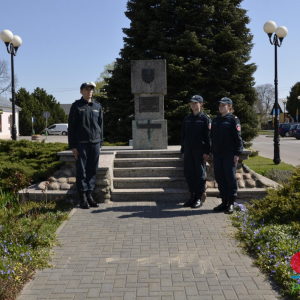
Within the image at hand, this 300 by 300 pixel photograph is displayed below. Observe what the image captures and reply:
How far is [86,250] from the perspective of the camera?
15.4 ft

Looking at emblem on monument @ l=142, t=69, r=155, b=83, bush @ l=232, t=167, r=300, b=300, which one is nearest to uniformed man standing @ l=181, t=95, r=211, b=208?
bush @ l=232, t=167, r=300, b=300

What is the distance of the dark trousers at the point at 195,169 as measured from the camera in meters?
6.80

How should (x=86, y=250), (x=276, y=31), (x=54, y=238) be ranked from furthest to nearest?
(x=276, y=31) < (x=54, y=238) < (x=86, y=250)

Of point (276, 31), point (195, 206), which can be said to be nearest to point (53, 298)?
point (195, 206)

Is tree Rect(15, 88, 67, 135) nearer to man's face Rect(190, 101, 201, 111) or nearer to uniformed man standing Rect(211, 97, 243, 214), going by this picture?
man's face Rect(190, 101, 201, 111)

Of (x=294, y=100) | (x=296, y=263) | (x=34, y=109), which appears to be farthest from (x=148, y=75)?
(x=294, y=100)

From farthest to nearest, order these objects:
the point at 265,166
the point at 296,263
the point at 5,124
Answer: the point at 5,124 → the point at 265,166 → the point at 296,263

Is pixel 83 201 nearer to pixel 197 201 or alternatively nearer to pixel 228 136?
pixel 197 201

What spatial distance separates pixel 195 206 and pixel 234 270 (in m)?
2.75

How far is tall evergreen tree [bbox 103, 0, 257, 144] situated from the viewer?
58.3ft

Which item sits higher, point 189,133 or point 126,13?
point 126,13

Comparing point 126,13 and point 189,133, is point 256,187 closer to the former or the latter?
point 189,133

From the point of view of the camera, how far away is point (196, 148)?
6.79 metres

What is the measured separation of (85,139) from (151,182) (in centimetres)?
181
